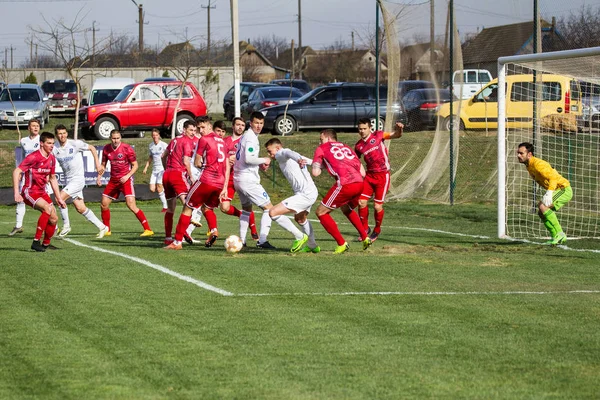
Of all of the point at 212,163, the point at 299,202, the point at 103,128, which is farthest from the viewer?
the point at 103,128

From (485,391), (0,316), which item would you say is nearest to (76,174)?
(0,316)

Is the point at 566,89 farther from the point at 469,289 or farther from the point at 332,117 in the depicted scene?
the point at 332,117

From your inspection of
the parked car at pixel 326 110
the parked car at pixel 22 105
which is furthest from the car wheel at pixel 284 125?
the parked car at pixel 22 105

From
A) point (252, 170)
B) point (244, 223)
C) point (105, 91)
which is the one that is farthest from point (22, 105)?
point (252, 170)

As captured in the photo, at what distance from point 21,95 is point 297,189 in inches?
1123

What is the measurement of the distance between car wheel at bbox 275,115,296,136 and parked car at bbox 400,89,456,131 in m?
9.78

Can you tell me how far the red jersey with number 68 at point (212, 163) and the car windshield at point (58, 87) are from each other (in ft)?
115

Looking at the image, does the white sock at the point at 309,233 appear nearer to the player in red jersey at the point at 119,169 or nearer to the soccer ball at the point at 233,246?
the soccer ball at the point at 233,246

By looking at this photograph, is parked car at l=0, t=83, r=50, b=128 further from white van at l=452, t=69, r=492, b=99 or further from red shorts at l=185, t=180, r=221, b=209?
red shorts at l=185, t=180, r=221, b=209

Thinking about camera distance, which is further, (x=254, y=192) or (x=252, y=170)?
(x=252, y=170)

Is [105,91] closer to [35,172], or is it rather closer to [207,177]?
[35,172]

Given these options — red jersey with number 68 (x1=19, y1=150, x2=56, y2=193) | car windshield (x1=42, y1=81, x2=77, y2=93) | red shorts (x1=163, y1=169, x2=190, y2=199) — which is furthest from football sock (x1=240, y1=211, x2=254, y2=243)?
car windshield (x1=42, y1=81, x2=77, y2=93)

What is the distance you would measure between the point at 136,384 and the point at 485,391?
2367mm

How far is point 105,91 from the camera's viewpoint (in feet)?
127
